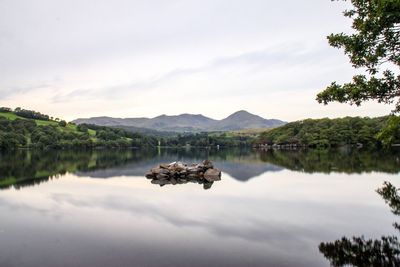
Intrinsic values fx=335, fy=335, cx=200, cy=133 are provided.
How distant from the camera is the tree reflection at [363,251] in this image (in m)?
14.9

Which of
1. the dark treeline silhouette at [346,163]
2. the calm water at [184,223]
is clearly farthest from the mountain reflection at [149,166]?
the calm water at [184,223]

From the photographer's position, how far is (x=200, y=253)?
54.4 feet

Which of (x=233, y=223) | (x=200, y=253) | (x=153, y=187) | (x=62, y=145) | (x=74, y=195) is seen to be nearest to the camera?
(x=200, y=253)

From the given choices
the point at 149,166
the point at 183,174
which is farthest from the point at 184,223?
the point at 149,166

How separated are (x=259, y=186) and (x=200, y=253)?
2699 cm

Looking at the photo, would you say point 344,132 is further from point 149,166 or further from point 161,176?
point 161,176

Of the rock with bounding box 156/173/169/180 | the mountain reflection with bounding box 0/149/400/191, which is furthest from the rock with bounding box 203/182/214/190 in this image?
the rock with bounding box 156/173/169/180

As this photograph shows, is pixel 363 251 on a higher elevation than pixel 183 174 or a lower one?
higher

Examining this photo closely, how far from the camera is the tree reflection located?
14.9m

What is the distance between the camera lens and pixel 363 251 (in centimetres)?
1636

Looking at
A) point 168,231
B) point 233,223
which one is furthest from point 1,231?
point 233,223

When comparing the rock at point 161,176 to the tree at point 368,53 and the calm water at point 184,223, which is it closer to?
the calm water at point 184,223

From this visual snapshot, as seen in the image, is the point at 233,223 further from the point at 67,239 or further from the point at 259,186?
Answer: the point at 259,186

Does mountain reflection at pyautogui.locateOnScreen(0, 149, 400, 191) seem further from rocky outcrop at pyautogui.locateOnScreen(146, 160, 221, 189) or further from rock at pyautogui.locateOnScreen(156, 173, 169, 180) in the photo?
Answer: rock at pyautogui.locateOnScreen(156, 173, 169, 180)
